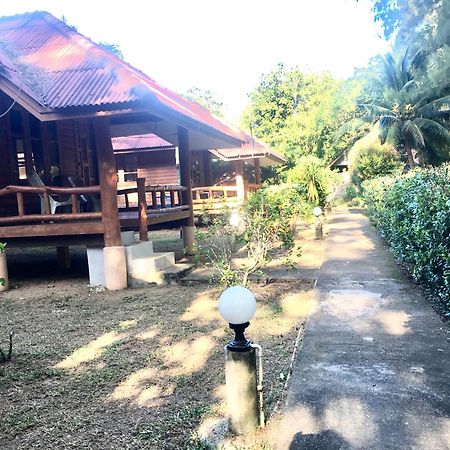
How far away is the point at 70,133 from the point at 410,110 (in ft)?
79.8

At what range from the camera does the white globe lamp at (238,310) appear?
295 centimetres

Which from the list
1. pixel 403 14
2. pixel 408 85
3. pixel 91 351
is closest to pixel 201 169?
pixel 403 14

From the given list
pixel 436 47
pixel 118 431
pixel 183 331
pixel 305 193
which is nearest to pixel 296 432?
pixel 118 431

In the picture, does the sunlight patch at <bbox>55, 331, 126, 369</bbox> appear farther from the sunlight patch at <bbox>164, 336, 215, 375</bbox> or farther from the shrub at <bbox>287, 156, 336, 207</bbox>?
the shrub at <bbox>287, 156, 336, 207</bbox>

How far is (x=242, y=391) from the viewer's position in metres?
3.03

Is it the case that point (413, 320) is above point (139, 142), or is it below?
below

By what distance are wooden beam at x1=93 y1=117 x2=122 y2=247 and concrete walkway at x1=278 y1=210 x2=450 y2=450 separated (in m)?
3.71

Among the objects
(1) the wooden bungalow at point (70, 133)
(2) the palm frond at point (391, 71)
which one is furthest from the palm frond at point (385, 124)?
(1) the wooden bungalow at point (70, 133)

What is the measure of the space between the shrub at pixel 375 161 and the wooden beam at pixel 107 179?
26.0 meters

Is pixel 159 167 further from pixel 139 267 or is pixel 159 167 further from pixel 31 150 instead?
pixel 139 267

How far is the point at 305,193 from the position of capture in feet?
66.2

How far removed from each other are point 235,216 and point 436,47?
854cm

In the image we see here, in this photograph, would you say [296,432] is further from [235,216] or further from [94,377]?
[235,216]

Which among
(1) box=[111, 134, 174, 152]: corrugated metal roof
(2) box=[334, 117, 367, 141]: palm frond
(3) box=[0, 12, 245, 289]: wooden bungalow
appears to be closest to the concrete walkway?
(3) box=[0, 12, 245, 289]: wooden bungalow
